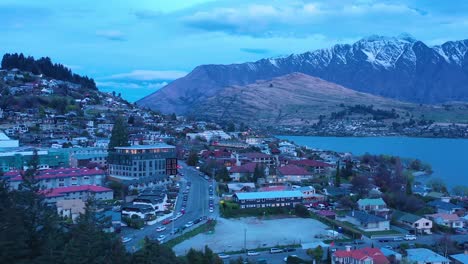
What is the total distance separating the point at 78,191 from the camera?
1027cm

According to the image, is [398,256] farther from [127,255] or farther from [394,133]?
[394,133]

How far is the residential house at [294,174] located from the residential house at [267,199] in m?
2.93

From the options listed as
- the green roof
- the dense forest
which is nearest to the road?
the green roof

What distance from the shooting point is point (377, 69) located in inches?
4318

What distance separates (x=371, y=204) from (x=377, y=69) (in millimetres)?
103655

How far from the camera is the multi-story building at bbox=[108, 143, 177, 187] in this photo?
12.8 metres

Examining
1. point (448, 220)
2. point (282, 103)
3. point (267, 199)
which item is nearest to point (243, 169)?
point (267, 199)

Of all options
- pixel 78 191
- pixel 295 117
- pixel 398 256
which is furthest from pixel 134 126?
pixel 295 117

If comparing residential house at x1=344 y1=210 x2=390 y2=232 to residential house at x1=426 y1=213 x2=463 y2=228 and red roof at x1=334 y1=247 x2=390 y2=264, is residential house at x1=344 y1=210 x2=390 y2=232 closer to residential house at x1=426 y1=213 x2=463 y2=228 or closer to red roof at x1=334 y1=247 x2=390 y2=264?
residential house at x1=426 y1=213 x2=463 y2=228

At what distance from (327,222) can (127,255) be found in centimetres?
562

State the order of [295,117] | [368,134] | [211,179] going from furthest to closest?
[295,117] → [368,134] → [211,179]

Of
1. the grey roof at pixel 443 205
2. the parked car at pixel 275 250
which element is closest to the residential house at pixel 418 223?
the grey roof at pixel 443 205

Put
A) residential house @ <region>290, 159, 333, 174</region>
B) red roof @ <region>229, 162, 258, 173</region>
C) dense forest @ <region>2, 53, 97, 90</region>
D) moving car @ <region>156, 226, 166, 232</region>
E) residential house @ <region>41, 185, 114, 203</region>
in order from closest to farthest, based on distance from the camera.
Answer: moving car @ <region>156, 226, 166, 232</region> → residential house @ <region>41, 185, 114, 203</region> → red roof @ <region>229, 162, 258, 173</region> → residential house @ <region>290, 159, 333, 174</region> → dense forest @ <region>2, 53, 97, 90</region>

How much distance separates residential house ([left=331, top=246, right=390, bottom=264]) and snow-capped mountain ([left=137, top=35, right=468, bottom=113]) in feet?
262
